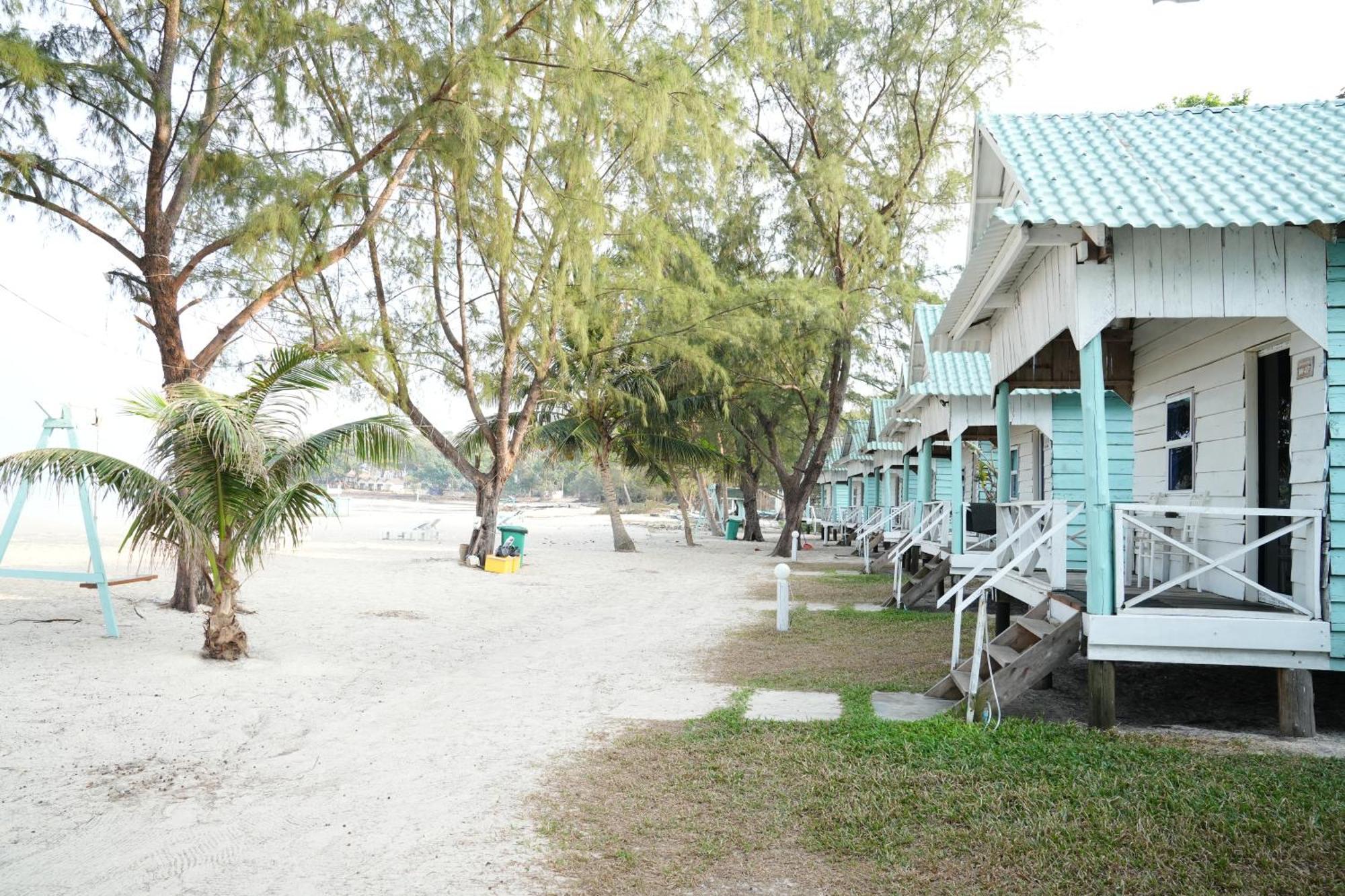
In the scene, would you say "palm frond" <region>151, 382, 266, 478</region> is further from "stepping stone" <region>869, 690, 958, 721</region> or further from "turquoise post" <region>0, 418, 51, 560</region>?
"stepping stone" <region>869, 690, 958, 721</region>

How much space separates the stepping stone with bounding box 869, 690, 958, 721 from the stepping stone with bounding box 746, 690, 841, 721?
0.32 metres

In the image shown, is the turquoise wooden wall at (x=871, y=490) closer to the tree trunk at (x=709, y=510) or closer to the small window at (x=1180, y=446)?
the tree trunk at (x=709, y=510)

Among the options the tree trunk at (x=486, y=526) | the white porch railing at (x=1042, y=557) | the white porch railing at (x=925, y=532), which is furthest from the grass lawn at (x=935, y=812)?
the tree trunk at (x=486, y=526)

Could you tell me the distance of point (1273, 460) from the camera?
27.0 ft

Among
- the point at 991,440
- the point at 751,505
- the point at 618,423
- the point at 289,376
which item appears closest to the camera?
the point at 289,376

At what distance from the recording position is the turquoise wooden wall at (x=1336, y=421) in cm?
664

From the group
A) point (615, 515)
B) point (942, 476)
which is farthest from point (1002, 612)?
point (615, 515)

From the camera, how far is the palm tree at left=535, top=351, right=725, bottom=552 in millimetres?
28500

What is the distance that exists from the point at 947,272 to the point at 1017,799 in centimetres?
2273

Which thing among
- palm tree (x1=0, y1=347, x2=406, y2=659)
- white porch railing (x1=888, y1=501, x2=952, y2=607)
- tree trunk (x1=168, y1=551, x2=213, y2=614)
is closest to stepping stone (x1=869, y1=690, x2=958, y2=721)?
palm tree (x1=0, y1=347, x2=406, y2=659)

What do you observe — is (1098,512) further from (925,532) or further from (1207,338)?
(925,532)

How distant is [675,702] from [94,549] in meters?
6.58

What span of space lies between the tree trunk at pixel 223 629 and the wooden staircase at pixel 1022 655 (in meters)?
6.44

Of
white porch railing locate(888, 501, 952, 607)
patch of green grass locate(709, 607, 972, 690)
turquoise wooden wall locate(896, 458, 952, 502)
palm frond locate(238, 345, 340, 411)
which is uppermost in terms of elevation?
palm frond locate(238, 345, 340, 411)
